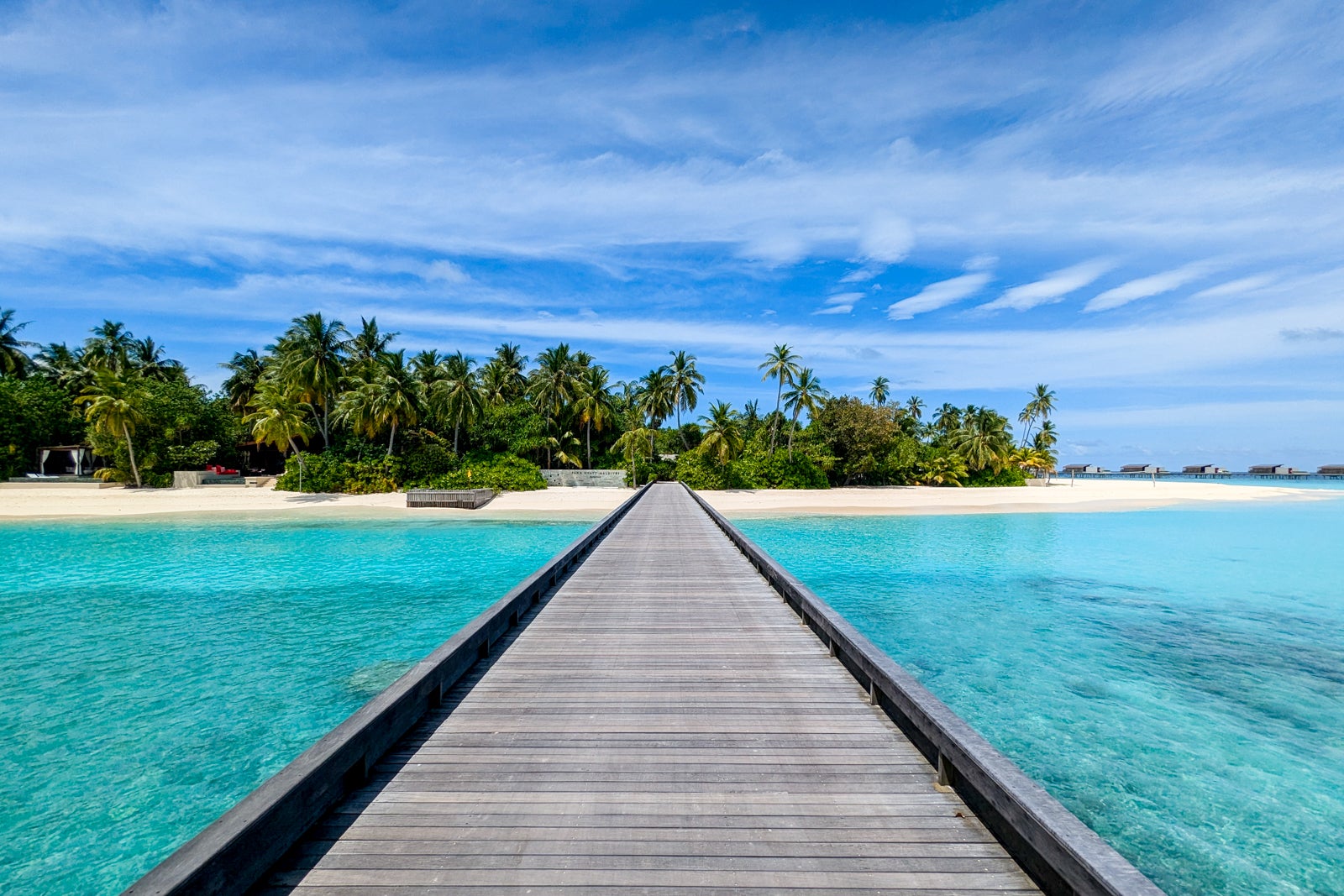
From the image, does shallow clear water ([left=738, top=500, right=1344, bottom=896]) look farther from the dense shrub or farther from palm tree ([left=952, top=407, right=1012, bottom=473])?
palm tree ([left=952, top=407, right=1012, bottom=473])

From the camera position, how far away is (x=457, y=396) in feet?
136

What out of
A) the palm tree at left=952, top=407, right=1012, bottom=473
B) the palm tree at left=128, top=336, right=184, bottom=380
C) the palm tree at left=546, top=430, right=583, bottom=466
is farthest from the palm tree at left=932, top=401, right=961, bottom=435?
the palm tree at left=128, top=336, right=184, bottom=380

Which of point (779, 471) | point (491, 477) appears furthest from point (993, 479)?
point (491, 477)

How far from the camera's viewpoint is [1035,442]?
280ft

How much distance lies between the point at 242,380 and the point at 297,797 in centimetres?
6048

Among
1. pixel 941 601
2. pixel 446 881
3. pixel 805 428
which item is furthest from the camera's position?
pixel 805 428

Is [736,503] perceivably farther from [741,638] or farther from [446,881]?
[446,881]

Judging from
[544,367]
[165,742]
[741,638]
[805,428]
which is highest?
[544,367]

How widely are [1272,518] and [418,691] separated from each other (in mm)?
43396

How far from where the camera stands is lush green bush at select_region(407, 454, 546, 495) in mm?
40188

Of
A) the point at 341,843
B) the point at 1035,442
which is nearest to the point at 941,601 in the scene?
the point at 341,843

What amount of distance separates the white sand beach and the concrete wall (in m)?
1.13

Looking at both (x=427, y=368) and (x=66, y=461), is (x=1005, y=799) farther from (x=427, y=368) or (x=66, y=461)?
(x=66, y=461)

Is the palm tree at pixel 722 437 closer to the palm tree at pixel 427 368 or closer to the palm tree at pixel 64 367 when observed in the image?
the palm tree at pixel 427 368
